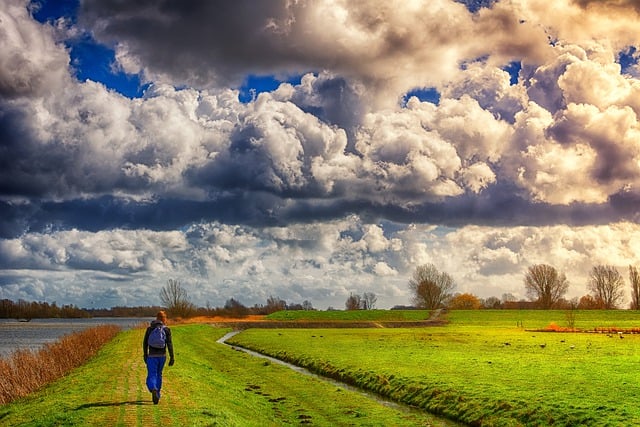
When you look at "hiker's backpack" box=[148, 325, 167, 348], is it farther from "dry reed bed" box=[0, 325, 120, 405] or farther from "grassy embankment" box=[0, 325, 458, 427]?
"dry reed bed" box=[0, 325, 120, 405]

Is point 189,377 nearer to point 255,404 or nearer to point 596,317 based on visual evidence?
point 255,404

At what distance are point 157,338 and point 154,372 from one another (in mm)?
1276

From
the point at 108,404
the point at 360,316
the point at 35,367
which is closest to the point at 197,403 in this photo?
the point at 108,404

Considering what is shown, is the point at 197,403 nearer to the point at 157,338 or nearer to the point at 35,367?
the point at 157,338

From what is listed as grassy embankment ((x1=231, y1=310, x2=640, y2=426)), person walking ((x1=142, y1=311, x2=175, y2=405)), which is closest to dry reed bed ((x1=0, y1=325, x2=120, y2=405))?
person walking ((x1=142, y1=311, x2=175, y2=405))

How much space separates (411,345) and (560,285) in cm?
14663

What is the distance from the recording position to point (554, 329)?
9169 centimetres

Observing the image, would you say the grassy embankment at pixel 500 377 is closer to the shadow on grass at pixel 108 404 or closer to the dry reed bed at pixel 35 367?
the shadow on grass at pixel 108 404

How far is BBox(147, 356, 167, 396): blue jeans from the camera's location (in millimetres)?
22719

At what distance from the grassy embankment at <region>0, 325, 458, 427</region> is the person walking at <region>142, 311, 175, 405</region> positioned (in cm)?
77

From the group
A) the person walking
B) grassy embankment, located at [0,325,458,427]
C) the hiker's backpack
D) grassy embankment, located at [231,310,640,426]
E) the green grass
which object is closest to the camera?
grassy embankment, located at [0,325,458,427]

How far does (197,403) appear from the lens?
2420cm

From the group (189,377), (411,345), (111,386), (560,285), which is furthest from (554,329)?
(560,285)

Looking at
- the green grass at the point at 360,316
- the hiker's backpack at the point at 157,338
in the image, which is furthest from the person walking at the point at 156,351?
the green grass at the point at 360,316
